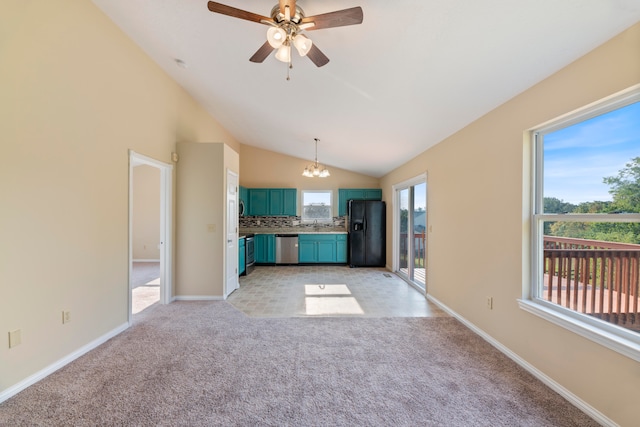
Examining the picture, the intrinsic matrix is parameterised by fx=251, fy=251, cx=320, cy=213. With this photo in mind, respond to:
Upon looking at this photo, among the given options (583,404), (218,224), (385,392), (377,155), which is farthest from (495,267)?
(218,224)

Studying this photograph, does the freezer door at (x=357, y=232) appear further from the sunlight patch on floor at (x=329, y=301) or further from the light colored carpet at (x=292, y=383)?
the light colored carpet at (x=292, y=383)

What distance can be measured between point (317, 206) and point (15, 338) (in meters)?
5.71

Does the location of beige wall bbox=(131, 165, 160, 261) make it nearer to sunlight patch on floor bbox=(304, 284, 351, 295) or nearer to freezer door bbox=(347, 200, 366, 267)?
sunlight patch on floor bbox=(304, 284, 351, 295)

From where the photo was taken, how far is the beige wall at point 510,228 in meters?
1.56

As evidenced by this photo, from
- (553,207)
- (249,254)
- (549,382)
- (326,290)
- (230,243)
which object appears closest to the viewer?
(549,382)

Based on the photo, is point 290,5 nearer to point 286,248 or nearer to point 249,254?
point 249,254

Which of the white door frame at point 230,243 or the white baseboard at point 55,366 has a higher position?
the white door frame at point 230,243

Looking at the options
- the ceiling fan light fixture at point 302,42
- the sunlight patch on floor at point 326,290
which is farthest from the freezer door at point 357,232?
the ceiling fan light fixture at point 302,42

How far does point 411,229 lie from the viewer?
509cm

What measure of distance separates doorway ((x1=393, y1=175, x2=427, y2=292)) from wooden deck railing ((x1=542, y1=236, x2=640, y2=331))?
7.20 feet

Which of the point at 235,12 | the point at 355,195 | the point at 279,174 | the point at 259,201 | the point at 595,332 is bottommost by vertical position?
the point at 595,332

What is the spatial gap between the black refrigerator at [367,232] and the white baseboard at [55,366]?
4682 millimetres

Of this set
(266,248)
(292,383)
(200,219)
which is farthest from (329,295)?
(266,248)

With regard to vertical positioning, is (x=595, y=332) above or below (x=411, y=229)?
below
